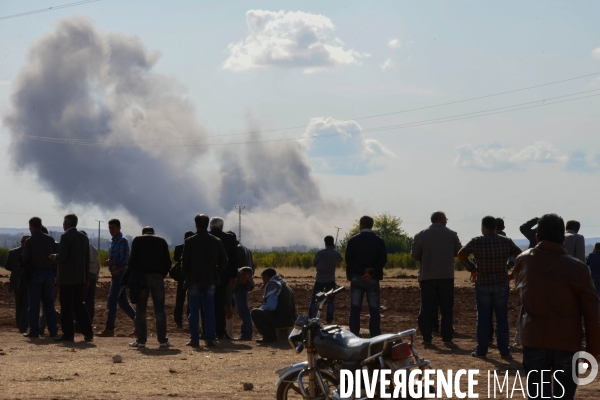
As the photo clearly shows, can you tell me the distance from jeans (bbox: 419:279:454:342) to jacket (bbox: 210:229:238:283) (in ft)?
9.88

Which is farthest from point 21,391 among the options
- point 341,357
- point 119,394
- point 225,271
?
point 225,271

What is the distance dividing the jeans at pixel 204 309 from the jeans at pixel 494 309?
4.08m

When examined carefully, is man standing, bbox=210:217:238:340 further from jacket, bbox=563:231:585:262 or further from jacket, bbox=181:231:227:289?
jacket, bbox=563:231:585:262

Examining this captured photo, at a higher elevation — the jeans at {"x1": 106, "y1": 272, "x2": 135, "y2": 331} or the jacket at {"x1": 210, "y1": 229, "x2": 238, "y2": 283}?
the jacket at {"x1": 210, "y1": 229, "x2": 238, "y2": 283}

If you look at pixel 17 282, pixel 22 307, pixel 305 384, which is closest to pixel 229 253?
pixel 17 282

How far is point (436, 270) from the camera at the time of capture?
13867mm

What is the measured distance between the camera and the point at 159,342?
13.9 meters

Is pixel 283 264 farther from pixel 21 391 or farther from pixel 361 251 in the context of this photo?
pixel 21 391

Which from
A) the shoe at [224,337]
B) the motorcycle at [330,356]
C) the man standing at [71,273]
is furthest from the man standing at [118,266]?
the motorcycle at [330,356]

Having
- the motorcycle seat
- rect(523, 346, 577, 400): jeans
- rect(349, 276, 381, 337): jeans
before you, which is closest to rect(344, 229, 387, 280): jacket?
rect(349, 276, 381, 337): jeans

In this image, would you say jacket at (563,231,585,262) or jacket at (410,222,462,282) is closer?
jacket at (410,222,462,282)

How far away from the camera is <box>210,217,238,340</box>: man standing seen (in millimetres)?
14727

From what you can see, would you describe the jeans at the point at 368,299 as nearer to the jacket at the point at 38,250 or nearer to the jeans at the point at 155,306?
the jeans at the point at 155,306

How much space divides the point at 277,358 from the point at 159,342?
2336mm
